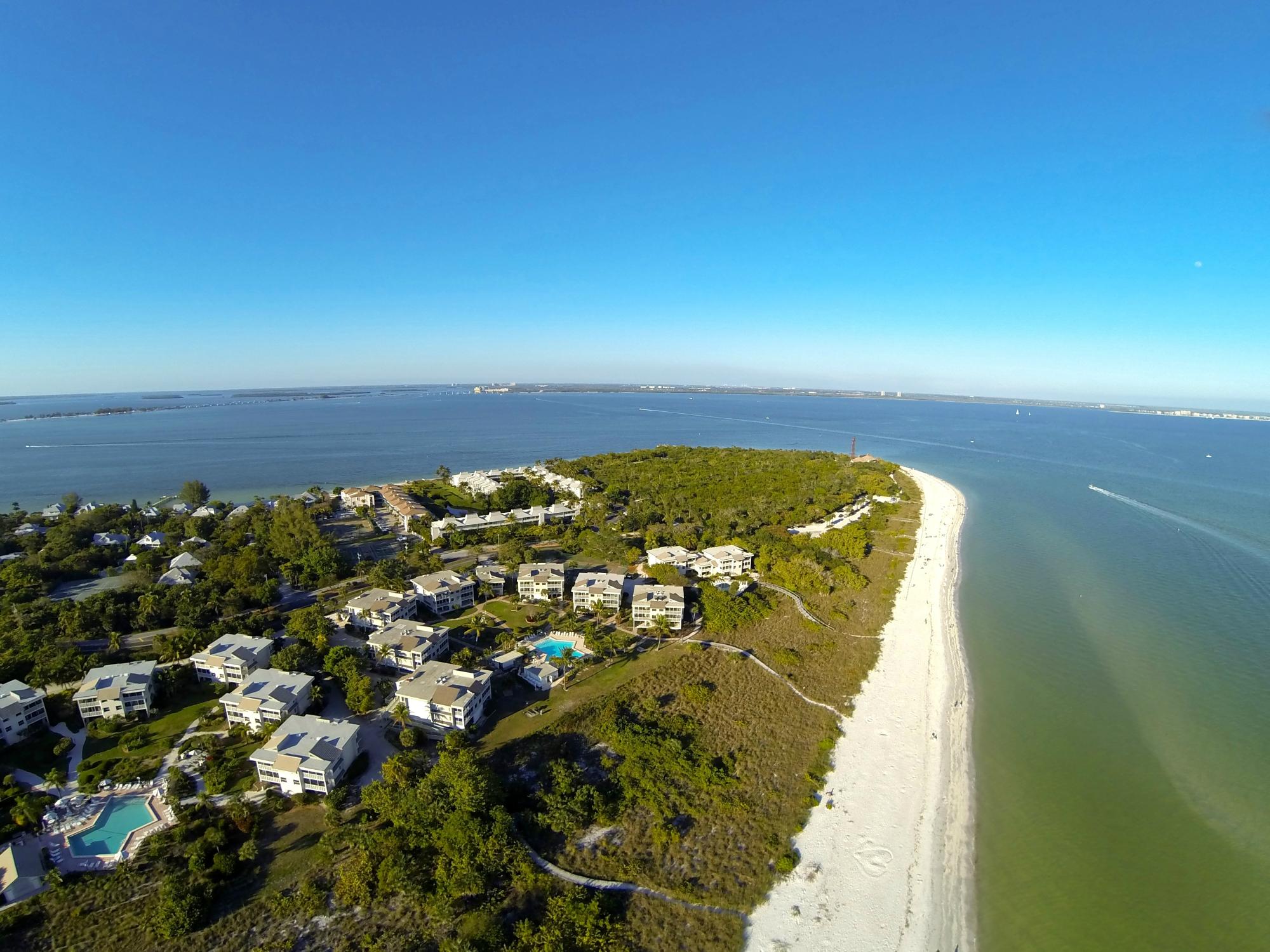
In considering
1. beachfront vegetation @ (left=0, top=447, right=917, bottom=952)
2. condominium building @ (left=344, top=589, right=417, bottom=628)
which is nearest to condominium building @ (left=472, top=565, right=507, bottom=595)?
beachfront vegetation @ (left=0, top=447, right=917, bottom=952)

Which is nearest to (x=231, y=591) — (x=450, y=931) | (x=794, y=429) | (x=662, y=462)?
(x=450, y=931)

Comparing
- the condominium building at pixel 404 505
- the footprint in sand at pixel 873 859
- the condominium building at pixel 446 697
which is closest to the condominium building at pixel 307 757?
the condominium building at pixel 446 697

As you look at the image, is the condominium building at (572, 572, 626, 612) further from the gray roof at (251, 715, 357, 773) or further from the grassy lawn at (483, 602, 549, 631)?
the gray roof at (251, 715, 357, 773)

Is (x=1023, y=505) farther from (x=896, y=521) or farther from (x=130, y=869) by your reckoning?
(x=130, y=869)

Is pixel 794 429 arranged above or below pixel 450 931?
above

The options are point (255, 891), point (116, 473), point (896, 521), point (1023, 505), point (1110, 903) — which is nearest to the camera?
A: point (255, 891)

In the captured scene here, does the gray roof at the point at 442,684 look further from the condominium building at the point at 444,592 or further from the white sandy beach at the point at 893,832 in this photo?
the white sandy beach at the point at 893,832

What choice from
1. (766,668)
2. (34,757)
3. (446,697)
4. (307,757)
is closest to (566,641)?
(446,697)
